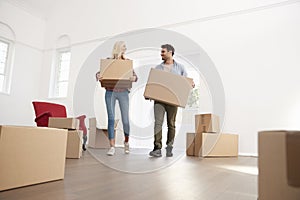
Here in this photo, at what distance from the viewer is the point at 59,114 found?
304 centimetres

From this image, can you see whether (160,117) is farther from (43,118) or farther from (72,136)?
(43,118)

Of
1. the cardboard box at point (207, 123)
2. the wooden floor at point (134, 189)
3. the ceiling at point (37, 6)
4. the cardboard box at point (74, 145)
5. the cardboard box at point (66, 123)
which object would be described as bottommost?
the wooden floor at point (134, 189)

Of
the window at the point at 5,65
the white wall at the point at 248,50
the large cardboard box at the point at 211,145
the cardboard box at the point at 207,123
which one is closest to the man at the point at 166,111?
the large cardboard box at the point at 211,145

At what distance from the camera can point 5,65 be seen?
520cm

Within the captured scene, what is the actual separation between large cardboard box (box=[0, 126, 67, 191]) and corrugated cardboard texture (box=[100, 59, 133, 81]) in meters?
1.16

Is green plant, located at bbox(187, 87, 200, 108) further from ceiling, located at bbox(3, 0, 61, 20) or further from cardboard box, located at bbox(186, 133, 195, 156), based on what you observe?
ceiling, located at bbox(3, 0, 61, 20)

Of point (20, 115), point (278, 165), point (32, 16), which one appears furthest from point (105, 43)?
point (278, 165)

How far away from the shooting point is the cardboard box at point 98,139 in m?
3.41

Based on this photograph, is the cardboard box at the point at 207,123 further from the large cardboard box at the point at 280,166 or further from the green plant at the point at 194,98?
the large cardboard box at the point at 280,166

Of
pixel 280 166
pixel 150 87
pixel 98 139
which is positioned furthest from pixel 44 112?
pixel 280 166

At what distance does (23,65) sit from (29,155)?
5.11 m

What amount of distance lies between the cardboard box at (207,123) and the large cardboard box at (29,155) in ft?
6.92

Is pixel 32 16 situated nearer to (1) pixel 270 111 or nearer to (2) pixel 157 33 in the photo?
(2) pixel 157 33

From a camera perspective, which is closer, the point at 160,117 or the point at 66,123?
the point at 66,123
